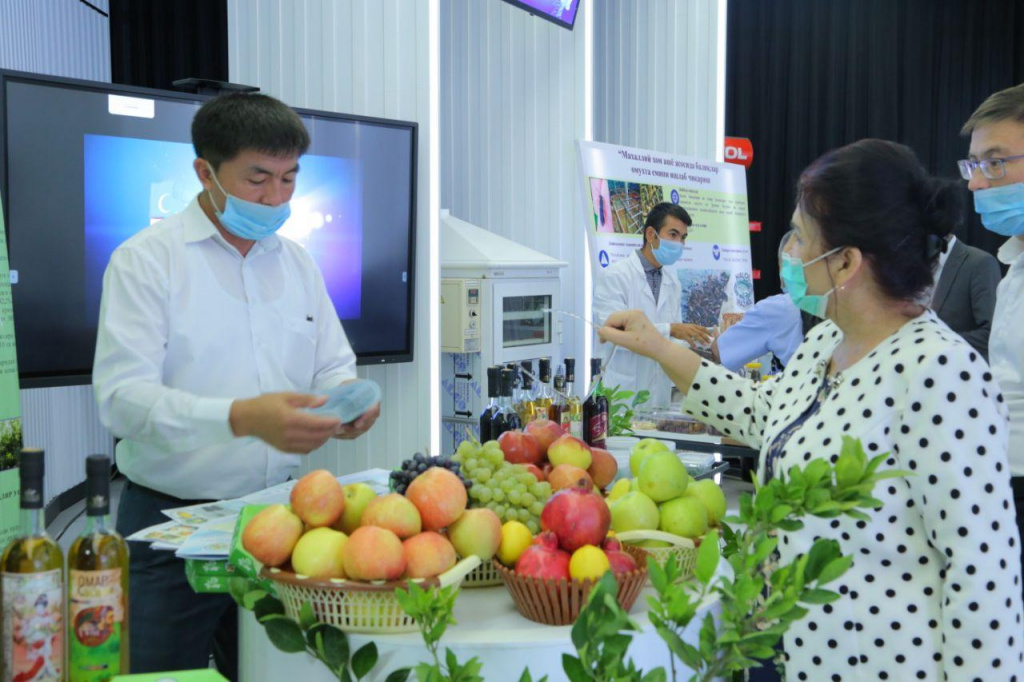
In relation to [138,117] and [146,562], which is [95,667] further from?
[138,117]

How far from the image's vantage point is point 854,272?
1.75 meters

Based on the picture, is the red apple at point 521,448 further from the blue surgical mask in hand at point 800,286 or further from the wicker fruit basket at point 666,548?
the blue surgical mask in hand at point 800,286

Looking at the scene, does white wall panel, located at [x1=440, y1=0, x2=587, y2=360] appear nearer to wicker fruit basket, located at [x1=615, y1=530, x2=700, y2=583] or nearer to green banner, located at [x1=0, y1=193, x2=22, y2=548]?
green banner, located at [x1=0, y1=193, x2=22, y2=548]

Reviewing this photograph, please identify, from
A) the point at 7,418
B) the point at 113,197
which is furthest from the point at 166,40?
the point at 7,418

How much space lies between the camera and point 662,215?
5.63 m

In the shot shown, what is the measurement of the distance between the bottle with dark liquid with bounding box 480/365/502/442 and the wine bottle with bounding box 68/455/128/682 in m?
1.44

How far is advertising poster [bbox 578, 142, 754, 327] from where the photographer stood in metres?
5.53

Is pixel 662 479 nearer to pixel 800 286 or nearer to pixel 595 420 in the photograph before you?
pixel 800 286

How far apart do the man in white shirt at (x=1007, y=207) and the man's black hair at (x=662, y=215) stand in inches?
105

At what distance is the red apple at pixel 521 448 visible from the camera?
2008 mm

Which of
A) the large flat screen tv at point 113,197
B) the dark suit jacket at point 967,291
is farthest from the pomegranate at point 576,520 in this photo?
the dark suit jacket at point 967,291

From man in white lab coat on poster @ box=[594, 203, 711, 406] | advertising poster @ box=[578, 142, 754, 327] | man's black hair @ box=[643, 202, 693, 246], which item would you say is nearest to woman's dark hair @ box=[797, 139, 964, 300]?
man in white lab coat on poster @ box=[594, 203, 711, 406]

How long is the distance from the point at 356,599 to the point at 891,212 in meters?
1.13

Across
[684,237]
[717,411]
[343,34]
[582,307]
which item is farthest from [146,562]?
[582,307]
